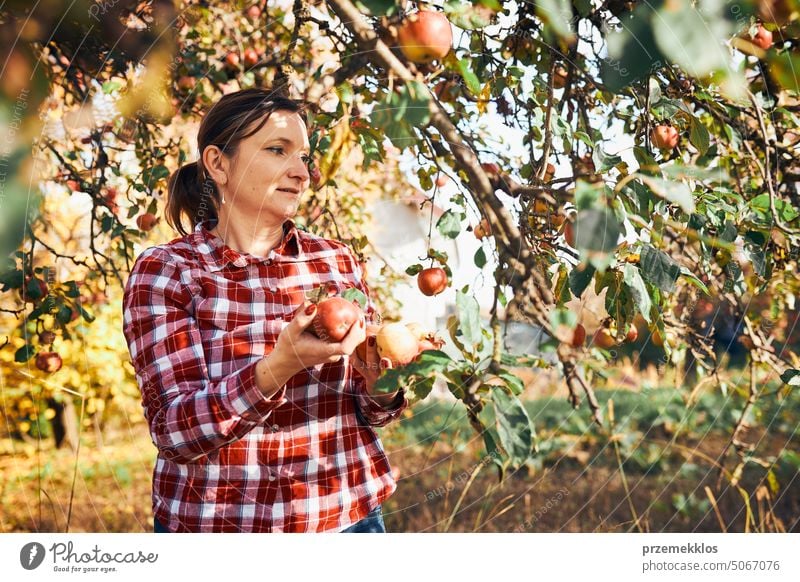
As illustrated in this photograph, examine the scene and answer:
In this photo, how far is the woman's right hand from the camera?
71cm

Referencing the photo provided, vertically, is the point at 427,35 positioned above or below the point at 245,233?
above

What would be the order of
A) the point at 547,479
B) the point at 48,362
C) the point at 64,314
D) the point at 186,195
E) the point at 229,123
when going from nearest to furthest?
1. the point at 229,123
2. the point at 186,195
3. the point at 64,314
4. the point at 48,362
5. the point at 547,479

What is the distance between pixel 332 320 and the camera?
70 centimetres

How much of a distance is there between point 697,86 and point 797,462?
1948 millimetres

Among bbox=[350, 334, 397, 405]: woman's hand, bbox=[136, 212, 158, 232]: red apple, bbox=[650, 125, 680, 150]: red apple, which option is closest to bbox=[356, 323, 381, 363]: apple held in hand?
bbox=[350, 334, 397, 405]: woman's hand

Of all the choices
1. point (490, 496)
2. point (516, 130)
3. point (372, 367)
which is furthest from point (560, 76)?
point (490, 496)

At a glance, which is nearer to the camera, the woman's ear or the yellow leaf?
the woman's ear

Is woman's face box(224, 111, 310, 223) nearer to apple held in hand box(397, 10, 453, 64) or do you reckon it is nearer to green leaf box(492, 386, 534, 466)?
apple held in hand box(397, 10, 453, 64)

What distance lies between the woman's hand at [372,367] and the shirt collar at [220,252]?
0.18m

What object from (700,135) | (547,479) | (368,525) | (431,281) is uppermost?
(700,135)

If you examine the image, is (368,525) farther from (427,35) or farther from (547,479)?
(547,479)

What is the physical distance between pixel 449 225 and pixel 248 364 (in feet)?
1.26

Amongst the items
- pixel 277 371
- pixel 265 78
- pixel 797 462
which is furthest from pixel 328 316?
pixel 797 462
